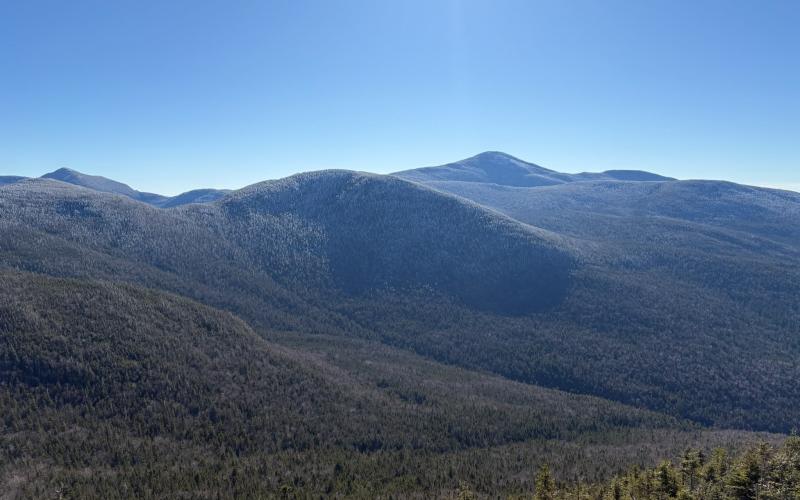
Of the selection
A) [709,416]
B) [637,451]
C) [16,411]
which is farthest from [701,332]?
[16,411]

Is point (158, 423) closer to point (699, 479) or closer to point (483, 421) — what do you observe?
point (483, 421)

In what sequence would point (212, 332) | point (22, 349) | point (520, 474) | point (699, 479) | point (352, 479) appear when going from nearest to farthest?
point (699, 479) < point (352, 479) < point (520, 474) < point (22, 349) < point (212, 332)

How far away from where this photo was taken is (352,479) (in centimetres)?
8100

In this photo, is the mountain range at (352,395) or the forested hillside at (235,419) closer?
the forested hillside at (235,419)

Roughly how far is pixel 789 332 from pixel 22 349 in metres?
228

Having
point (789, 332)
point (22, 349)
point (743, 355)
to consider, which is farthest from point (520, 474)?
point (789, 332)

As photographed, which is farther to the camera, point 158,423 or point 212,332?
point 212,332

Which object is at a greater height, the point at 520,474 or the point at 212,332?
the point at 212,332

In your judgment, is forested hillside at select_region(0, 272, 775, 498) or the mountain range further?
the mountain range

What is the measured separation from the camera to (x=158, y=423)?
300 feet

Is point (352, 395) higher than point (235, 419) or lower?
higher

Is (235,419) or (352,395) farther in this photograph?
(352,395)

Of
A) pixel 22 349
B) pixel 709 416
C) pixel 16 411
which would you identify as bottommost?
pixel 709 416

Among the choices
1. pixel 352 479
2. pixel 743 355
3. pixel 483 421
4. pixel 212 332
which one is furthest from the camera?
pixel 743 355
